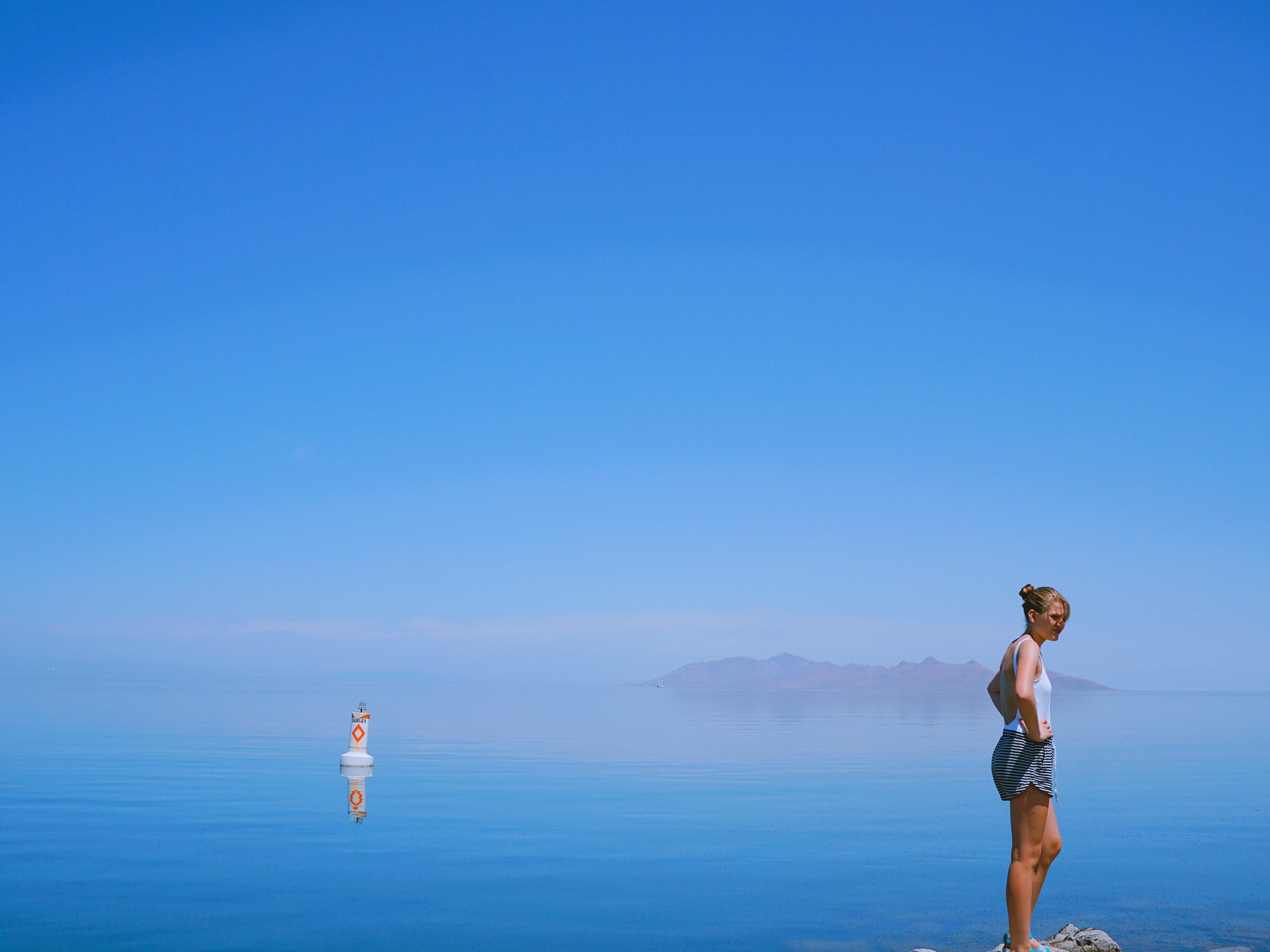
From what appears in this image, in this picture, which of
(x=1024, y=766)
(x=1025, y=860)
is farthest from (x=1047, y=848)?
(x=1024, y=766)

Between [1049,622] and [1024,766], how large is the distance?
3.08ft

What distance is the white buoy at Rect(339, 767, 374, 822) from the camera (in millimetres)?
15966

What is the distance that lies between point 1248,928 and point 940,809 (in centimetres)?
795

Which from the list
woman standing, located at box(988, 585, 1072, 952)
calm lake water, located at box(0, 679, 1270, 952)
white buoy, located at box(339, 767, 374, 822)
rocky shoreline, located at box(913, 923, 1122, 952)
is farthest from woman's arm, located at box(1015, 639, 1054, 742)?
white buoy, located at box(339, 767, 374, 822)

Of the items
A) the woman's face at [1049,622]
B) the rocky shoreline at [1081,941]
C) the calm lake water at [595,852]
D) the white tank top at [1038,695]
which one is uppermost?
the woman's face at [1049,622]

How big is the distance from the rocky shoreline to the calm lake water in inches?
28.4

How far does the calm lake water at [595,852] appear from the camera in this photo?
929 centimetres

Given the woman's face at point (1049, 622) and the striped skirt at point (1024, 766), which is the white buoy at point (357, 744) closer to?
the striped skirt at point (1024, 766)

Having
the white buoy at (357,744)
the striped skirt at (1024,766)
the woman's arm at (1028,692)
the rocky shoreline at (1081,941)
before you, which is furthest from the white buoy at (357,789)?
the woman's arm at (1028,692)

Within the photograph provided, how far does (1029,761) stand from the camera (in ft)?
22.7

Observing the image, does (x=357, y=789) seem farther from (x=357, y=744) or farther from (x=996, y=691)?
(x=996, y=691)

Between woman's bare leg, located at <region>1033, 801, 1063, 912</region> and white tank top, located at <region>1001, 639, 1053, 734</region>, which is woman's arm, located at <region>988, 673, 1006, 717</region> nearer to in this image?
white tank top, located at <region>1001, 639, 1053, 734</region>

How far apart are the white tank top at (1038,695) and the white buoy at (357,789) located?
35.6 ft

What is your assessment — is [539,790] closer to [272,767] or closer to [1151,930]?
[272,767]
